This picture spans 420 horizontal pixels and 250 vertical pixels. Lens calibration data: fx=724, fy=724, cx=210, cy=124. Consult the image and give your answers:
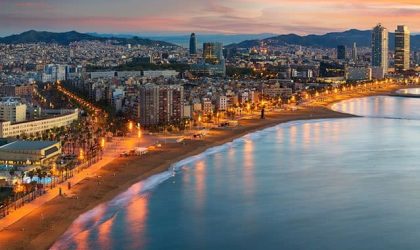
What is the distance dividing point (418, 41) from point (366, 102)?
246 feet

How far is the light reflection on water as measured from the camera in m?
7.53

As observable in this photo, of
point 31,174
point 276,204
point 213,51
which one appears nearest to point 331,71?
point 213,51

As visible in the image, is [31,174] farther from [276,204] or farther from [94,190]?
[276,204]

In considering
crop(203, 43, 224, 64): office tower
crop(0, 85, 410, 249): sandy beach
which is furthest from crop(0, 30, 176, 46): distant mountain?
crop(0, 85, 410, 249): sandy beach

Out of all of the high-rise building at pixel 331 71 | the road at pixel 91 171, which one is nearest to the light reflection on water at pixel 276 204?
the road at pixel 91 171

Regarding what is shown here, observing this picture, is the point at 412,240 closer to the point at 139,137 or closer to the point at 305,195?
the point at 305,195

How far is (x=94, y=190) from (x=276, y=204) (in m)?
2.33

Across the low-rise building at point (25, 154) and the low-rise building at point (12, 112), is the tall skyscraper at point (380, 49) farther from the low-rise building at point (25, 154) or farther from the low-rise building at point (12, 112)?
the low-rise building at point (25, 154)

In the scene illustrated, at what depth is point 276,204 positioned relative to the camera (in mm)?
9055

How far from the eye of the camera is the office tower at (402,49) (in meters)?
50.9

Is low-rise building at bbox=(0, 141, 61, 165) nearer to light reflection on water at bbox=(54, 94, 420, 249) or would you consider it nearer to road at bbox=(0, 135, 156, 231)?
road at bbox=(0, 135, 156, 231)

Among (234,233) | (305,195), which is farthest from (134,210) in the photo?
(305,195)

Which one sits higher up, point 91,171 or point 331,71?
point 331,71

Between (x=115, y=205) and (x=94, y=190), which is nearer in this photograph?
(x=115, y=205)
